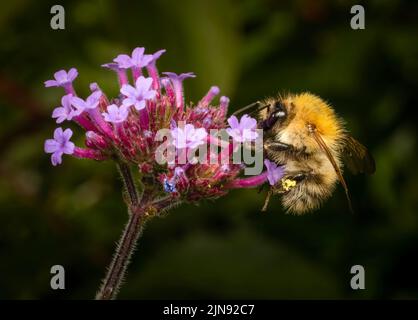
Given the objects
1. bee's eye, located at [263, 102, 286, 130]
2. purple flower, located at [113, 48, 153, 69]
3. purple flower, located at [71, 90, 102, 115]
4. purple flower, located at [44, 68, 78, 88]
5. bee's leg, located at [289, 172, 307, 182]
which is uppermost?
purple flower, located at [113, 48, 153, 69]

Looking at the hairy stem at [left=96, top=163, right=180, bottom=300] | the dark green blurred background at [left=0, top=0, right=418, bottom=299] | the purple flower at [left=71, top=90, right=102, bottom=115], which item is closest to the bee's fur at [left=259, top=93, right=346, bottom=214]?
the hairy stem at [left=96, top=163, right=180, bottom=300]

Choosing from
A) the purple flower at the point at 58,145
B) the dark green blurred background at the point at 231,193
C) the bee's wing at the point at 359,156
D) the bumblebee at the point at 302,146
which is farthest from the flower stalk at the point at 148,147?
the dark green blurred background at the point at 231,193

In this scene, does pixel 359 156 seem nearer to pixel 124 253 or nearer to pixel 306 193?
pixel 306 193

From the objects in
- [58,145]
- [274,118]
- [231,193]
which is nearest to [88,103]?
[58,145]

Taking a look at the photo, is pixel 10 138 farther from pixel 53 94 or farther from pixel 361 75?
pixel 361 75

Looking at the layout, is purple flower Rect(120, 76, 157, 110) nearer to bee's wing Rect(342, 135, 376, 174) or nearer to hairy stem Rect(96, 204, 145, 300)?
hairy stem Rect(96, 204, 145, 300)

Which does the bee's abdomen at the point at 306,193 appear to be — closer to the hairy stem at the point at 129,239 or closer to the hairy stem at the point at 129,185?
the hairy stem at the point at 129,239

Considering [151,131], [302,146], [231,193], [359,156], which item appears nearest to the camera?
[151,131]
